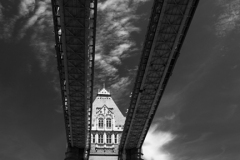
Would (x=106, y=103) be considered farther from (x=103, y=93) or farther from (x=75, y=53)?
(x=75, y=53)

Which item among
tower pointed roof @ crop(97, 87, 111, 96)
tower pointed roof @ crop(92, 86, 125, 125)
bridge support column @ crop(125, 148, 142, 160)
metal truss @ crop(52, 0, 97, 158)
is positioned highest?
tower pointed roof @ crop(97, 87, 111, 96)

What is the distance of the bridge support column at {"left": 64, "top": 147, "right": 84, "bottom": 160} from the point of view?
57.0 m

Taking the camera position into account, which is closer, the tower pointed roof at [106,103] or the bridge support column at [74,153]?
the bridge support column at [74,153]

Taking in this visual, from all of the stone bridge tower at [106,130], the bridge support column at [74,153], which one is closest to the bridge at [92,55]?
the bridge support column at [74,153]

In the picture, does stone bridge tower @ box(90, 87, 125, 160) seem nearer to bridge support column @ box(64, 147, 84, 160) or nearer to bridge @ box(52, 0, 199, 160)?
bridge support column @ box(64, 147, 84, 160)

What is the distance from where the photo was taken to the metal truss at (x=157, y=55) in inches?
1145

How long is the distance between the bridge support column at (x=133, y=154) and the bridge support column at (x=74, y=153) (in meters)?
10.8

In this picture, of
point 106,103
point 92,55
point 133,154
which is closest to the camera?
point 92,55

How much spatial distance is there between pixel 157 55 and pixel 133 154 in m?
32.1

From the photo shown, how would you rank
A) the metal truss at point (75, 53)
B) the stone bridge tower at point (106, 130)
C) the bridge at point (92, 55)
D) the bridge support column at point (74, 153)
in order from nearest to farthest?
the metal truss at point (75, 53), the bridge at point (92, 55), the bridge support column at point (74, 153), the stone bridge tower at point (106, 130)

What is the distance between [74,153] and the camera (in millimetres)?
57750

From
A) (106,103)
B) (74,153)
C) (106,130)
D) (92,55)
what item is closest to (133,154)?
(106,130)

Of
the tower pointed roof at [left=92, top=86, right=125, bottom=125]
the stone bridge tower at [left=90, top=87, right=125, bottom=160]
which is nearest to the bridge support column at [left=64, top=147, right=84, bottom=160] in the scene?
the stone bridge tower at [left=90, top=87, right=125, bottom=160]

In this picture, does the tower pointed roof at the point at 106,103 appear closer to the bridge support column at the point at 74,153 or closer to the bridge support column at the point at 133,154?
the bridge support column at the point at 133,154
